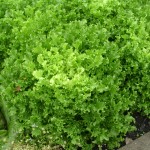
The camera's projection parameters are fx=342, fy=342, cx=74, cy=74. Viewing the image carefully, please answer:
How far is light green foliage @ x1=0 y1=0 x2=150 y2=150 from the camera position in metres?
4.00

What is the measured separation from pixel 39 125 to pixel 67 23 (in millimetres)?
1583

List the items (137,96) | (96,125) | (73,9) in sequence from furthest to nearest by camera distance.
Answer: (73,9) < (137,96) < (96,125)

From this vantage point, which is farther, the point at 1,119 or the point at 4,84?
the point at 1,119

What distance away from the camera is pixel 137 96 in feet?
15.4

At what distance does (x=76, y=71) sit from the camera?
4035 mm

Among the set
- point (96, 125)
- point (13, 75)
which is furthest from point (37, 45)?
point (96, 125)

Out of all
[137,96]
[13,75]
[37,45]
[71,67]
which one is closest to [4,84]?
[13,75]

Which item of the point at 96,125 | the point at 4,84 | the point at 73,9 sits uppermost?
the point at 73,9

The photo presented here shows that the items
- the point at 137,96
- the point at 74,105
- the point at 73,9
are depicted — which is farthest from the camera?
the point at 73,9

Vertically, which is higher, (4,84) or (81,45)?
(81,45)

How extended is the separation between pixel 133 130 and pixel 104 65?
1.11 m

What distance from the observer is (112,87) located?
4.13 metres

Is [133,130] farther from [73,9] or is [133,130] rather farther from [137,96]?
[73,9]

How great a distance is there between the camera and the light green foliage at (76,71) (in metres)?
4.00
